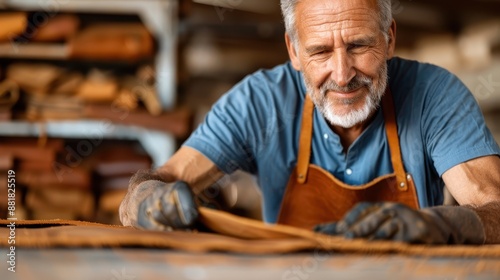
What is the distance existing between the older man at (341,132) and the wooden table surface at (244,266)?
0.52m

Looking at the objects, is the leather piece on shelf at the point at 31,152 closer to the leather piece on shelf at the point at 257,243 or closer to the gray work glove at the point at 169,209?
the gray work glove at the point at 169,209

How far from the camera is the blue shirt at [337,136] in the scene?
1.89m

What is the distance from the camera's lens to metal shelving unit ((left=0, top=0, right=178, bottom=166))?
3414 millimetres

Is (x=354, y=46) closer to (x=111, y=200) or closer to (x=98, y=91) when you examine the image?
(x=98, y=91)

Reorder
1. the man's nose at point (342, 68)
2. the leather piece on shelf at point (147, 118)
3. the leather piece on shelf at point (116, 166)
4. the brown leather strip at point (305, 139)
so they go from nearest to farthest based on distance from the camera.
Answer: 1. the man's nose at point (342, 68)
2. the brown leather strip at point (305, 139)
3. the leather piece on shelf at point (147, 118)
4. the leather piece on shelf at point (116, 166)

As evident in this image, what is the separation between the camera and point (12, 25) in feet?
11.1

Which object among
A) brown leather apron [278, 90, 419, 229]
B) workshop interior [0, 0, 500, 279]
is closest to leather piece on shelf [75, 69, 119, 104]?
workshop interior [0, 0, 500, 279]

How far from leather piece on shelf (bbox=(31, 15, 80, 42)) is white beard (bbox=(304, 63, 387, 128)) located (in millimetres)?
1947

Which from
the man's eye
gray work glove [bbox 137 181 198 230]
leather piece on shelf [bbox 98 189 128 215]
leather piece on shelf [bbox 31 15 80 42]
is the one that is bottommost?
leather piece on shelf [bbox 98 189 128 215]

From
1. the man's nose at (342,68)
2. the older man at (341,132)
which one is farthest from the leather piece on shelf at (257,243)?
the man's nose at (342,68)

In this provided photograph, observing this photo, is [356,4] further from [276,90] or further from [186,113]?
[186,113]

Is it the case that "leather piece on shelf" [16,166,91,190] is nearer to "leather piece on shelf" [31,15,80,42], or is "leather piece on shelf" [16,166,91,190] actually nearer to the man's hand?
"leather piece on shelf" [31,15,80,42]

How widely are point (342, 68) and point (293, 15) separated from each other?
0.30m

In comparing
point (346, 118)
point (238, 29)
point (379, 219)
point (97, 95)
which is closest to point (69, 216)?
point (97, 95)
